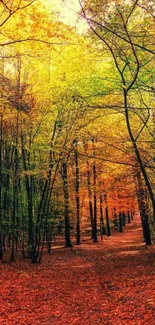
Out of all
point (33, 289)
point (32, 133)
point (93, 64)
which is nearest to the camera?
point (33, 289)

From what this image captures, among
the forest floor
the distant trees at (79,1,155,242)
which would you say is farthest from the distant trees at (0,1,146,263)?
the forest floor

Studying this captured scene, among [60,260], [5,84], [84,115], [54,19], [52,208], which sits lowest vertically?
[60,260]

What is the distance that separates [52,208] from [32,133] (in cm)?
797

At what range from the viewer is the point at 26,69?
41.9ft

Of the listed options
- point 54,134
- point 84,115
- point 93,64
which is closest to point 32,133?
point 54,134

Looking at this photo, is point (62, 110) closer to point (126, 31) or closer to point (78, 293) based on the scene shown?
point (126, 31)

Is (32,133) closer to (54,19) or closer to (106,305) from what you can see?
(54,19)

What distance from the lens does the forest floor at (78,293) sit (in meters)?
6.10

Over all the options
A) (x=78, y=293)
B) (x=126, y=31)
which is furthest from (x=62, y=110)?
(x=78, y=293)

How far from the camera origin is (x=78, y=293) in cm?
827

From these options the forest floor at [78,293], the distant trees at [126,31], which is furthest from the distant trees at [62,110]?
the forest floor at [78,293]

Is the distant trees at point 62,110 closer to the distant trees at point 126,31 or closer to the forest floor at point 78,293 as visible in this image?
the distant trees at point 126,31

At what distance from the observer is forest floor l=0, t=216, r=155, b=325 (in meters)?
6.10

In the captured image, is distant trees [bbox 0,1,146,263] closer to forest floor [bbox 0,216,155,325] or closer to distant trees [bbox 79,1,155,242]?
distant trees [bbox 79,1,155,242]
